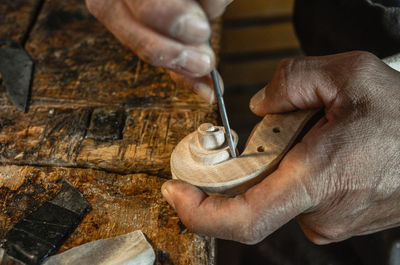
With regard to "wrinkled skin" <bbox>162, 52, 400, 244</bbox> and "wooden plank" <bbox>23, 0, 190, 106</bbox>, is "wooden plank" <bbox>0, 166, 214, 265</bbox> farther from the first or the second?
"wooden plank" <bbox>23, 0, 190, 106</bbox>

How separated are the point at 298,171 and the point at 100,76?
91 cm

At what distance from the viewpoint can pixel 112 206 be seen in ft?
3.14

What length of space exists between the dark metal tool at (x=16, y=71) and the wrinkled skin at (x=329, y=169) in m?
0.74

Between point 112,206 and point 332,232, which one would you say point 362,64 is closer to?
point 332,232

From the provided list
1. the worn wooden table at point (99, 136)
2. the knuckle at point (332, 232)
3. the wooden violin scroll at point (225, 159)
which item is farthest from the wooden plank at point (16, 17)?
the knuckle at point (332, 232)

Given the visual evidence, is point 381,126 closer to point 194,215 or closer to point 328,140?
point 328,140

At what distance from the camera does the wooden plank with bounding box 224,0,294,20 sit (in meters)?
2.65

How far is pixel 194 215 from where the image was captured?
2.84 feet

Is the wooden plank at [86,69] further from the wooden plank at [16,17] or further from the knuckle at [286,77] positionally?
the knuckle at [286,77]

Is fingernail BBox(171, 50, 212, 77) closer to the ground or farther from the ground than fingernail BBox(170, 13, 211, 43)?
closer to the ground

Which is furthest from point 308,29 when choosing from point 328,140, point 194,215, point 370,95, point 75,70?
point 194,215

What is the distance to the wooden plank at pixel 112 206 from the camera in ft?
2.87

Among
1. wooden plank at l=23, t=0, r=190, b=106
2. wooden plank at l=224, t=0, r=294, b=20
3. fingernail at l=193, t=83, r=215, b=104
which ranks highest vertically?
fingernail at l=193, t=83, r=215, b=104

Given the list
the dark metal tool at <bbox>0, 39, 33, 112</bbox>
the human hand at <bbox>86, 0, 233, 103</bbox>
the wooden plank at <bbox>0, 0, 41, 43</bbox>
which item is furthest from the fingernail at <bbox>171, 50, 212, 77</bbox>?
the wooden plank at <bbox>0, 0, 41, 43</bbox>
